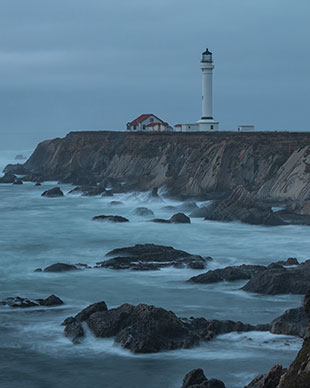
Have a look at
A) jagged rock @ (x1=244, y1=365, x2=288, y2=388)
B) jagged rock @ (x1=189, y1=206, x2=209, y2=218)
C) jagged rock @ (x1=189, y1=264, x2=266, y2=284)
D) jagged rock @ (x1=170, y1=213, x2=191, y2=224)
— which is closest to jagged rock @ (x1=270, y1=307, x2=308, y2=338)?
jagged rock @ (x1=244, y1=365, x2=288, y2=388)

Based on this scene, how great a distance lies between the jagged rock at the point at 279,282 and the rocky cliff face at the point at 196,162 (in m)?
17.0

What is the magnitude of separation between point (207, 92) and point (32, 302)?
4238cm

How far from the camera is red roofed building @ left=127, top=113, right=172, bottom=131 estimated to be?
215 ft

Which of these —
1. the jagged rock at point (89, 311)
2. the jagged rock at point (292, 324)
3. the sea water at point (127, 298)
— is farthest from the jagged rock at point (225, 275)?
the jagged rock at point (292, 324)

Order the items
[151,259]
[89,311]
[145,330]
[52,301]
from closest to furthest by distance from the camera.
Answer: [145,330] < [89,311] < [52,301] < [151,259]

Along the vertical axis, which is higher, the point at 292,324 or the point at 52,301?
the point at 52,301

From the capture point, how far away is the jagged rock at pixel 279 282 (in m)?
18.0

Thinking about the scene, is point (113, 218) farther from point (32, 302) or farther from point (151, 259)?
point (32, 302)

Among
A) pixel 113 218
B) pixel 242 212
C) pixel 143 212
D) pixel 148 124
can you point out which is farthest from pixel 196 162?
pixel 148 124

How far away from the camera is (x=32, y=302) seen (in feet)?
56.5

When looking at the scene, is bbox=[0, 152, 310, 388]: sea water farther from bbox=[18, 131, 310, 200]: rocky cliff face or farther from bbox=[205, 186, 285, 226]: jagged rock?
bbox=[18, 131, 310, 200]: rocky cliff face

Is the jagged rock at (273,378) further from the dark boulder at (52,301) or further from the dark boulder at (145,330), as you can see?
the dark boulder at (52,301)

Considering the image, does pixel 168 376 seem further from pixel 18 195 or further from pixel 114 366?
pixel 18 195

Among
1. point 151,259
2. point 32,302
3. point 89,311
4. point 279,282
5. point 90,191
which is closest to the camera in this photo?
point 89,311
